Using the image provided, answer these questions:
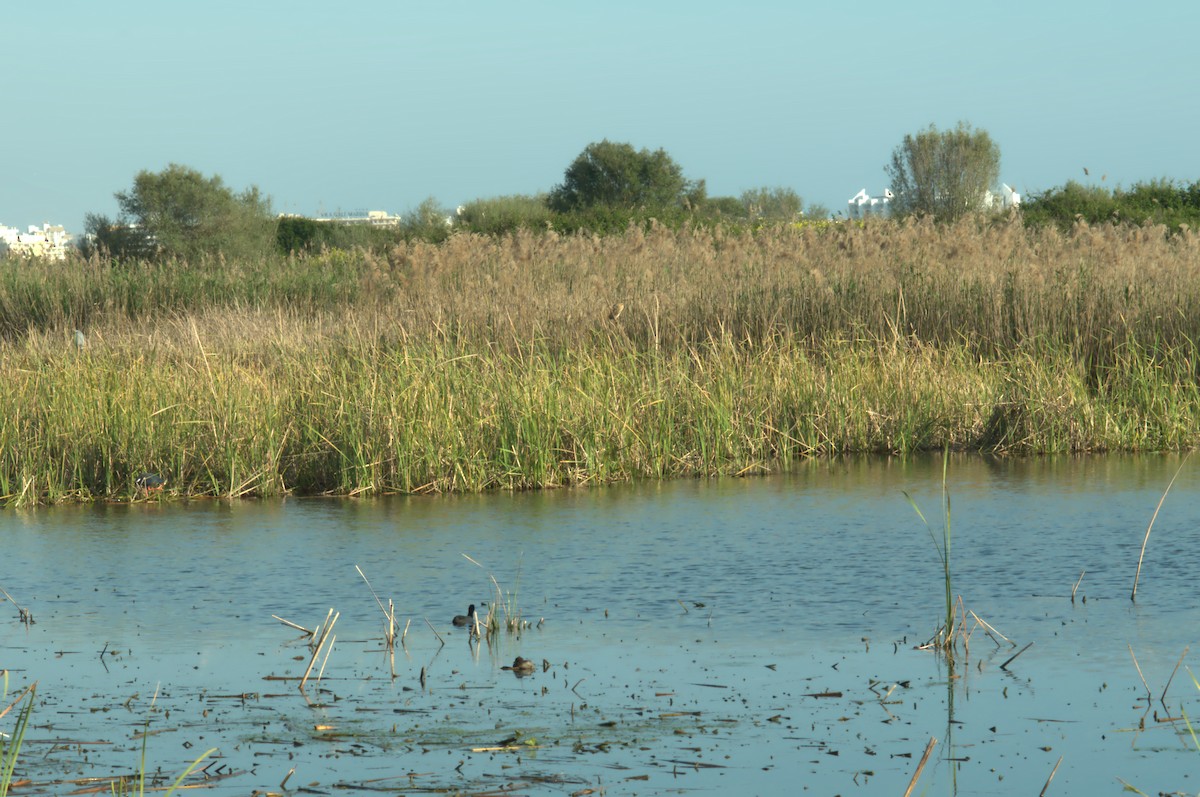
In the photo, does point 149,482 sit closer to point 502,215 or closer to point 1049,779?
point 1049,779

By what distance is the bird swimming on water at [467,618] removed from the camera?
17.3 feet

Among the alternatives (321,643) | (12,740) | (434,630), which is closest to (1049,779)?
(321,643)

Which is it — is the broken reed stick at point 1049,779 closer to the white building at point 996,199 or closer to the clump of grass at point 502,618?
the clump of grass at point 502,618

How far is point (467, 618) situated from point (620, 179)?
38.6 meters

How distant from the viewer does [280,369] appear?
444 inches

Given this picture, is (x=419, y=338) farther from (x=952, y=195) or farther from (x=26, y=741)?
(x=952, y=195)

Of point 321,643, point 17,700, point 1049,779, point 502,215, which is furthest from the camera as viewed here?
point 502,215

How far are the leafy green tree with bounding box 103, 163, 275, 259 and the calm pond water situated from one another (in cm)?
2812

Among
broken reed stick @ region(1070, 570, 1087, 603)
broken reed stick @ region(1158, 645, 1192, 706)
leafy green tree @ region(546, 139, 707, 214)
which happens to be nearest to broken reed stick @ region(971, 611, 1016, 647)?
broken reed stick @ region(1158, 645, 1192, 706)

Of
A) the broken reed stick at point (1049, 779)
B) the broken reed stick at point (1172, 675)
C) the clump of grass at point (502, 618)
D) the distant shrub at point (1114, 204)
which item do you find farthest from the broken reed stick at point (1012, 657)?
the distant shrub at point (1114, 204)

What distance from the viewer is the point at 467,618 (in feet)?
17.8

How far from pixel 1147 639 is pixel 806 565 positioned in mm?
1681

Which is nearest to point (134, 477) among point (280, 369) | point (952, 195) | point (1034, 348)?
point (280, 369)

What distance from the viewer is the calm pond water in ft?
12.5
